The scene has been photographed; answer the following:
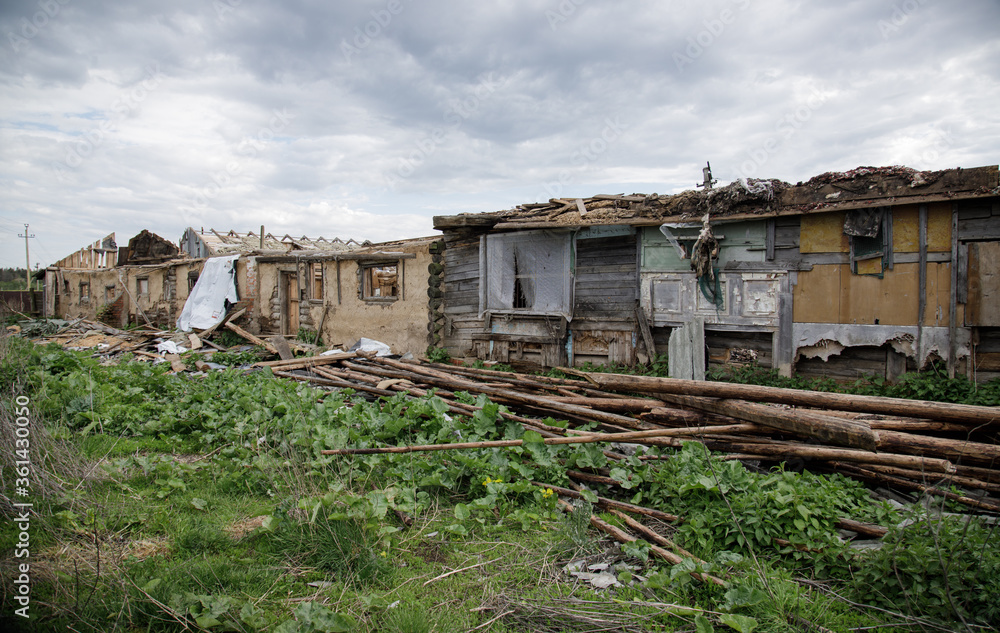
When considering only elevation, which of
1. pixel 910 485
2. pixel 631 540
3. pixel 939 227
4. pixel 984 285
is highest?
pixel 939 227

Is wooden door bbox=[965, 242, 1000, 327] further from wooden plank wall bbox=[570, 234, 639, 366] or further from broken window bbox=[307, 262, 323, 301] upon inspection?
broken window bbox=[307, 262, 323, 301]

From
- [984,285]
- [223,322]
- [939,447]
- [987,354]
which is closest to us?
[939,447]

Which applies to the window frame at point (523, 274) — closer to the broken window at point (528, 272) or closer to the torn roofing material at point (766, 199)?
the broken window at point (528, 272)

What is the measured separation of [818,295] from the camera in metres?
7.83

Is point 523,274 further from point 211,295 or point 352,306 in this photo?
point 211,295

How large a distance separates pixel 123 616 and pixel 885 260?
30.6 feet

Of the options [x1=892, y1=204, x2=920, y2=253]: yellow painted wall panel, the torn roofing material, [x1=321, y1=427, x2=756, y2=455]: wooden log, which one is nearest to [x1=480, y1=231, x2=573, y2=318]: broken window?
the torn roofing material

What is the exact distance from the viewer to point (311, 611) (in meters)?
2.53

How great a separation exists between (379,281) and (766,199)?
33.4ft

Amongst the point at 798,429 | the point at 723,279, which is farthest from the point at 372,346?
the point at 798,429

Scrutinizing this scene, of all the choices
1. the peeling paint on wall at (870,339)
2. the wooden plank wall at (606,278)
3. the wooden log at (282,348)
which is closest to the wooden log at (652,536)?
the peeling paint on wall at (870,339)

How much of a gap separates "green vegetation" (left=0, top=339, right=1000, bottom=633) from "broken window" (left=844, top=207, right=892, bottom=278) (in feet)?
17.1

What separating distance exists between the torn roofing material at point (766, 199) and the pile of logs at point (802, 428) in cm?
449

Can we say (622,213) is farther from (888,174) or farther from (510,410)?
(510,410)
